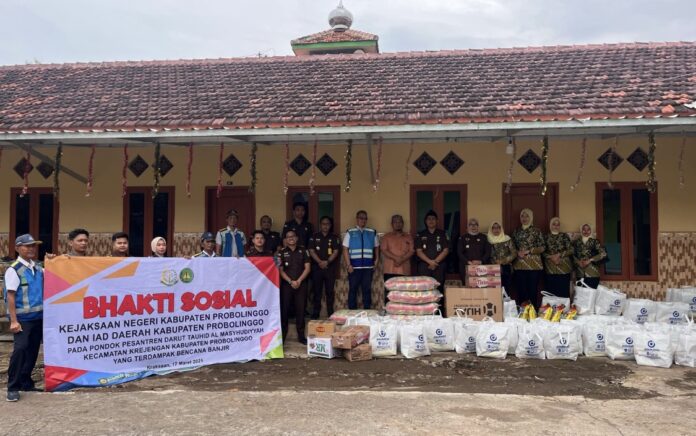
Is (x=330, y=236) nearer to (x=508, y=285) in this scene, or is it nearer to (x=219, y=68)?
(x=508, y=285)

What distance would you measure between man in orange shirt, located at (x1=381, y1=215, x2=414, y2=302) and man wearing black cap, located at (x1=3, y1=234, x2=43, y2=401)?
5028mm

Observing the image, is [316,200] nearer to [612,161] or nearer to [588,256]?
[588,256]

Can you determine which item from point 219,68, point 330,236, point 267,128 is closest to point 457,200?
point 330,236

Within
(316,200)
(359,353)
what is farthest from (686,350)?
(316,200)

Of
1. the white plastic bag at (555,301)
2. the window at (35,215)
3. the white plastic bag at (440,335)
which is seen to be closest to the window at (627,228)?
the white plastic bag at (555,301)

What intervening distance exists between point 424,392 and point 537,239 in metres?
3.96

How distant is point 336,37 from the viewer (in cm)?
1848

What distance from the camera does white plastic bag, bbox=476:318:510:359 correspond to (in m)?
7.00

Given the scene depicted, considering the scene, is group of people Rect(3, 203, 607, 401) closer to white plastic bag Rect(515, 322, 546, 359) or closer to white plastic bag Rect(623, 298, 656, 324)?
white plastic bag Rect(623, 298, 656, 324)

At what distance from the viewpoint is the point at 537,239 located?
8641 millimetres

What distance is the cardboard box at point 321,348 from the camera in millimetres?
7109

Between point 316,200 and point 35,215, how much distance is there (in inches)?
204

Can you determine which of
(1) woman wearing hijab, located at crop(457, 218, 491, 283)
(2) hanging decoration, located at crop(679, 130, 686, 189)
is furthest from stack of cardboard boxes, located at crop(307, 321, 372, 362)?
(2) hanging decoration, located at crop(679, 130, 686, 189)

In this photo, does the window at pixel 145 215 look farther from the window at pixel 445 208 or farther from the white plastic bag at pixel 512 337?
the white plastic bag at pixel 512 337
